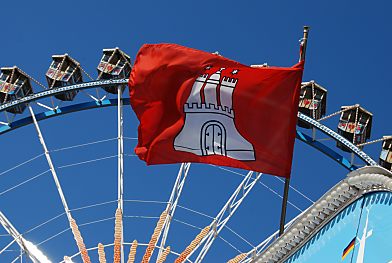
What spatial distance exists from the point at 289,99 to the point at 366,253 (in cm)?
577

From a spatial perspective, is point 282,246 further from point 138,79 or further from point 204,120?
point 138,79

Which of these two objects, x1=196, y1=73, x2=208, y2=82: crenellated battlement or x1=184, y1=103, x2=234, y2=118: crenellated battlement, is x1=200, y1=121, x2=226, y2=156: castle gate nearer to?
x1=184, y1=103, x2=234, y2=118: crenellated battlement

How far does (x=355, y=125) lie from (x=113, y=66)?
8558 mm

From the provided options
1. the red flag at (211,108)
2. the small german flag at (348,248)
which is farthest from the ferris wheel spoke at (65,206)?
the small german flag at (348,248)

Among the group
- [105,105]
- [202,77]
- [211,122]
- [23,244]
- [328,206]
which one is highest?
[202,77]

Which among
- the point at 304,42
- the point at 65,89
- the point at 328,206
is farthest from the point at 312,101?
the point at 328,206

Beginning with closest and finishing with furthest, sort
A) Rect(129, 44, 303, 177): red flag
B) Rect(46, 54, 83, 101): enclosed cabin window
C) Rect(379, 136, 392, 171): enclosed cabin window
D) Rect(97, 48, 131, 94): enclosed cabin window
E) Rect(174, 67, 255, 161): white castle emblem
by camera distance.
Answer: Rect(129, 44, 303, 177): red flag
Rect(174, 67, 255, 161): white castle emblem
Rect(379, 136, 392, 171): enclosed cabin window
Rect(46, 54, 83, 101): enclosed cabin window
Rect(97, 48, 131, 94): enclosed cabin window

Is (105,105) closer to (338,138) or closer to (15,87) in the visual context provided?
(15,87)

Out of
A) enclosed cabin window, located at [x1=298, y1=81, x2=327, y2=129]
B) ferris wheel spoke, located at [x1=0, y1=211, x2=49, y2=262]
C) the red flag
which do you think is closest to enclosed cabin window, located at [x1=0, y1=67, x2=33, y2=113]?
ferris wheel spoke, located at [x1=0, y1=211, x2=49, y2=262]

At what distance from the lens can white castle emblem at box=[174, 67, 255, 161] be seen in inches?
665

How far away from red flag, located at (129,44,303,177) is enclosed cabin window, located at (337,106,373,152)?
8.88 metres

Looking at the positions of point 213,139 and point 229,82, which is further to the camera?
point 213,139

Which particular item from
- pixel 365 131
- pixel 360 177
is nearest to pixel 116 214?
pixel 365 131

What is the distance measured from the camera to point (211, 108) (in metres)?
17.4
